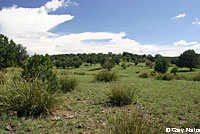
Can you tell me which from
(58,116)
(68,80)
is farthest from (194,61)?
(58,116)

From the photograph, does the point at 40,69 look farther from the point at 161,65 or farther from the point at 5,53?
the point at 161,65

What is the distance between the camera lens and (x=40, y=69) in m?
5.81

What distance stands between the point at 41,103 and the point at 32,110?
304mm

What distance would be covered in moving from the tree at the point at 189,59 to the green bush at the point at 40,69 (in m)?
47.7

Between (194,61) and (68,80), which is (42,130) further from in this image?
(194,61)

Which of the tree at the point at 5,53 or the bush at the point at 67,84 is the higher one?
the tree at the point at 5,53

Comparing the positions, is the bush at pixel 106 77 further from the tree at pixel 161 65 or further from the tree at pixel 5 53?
the tree at pixel 161 65

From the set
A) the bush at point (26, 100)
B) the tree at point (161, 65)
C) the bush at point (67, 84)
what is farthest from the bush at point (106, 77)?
the tree at point (161, 65)

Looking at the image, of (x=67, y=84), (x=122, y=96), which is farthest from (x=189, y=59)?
(x=122, y=96)

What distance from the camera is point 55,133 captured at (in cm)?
309

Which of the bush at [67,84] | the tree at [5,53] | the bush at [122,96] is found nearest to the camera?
the bush at [122,96]

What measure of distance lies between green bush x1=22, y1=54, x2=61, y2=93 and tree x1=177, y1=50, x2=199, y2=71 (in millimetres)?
47674

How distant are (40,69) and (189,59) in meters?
48.5

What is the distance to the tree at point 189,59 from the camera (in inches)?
1709
